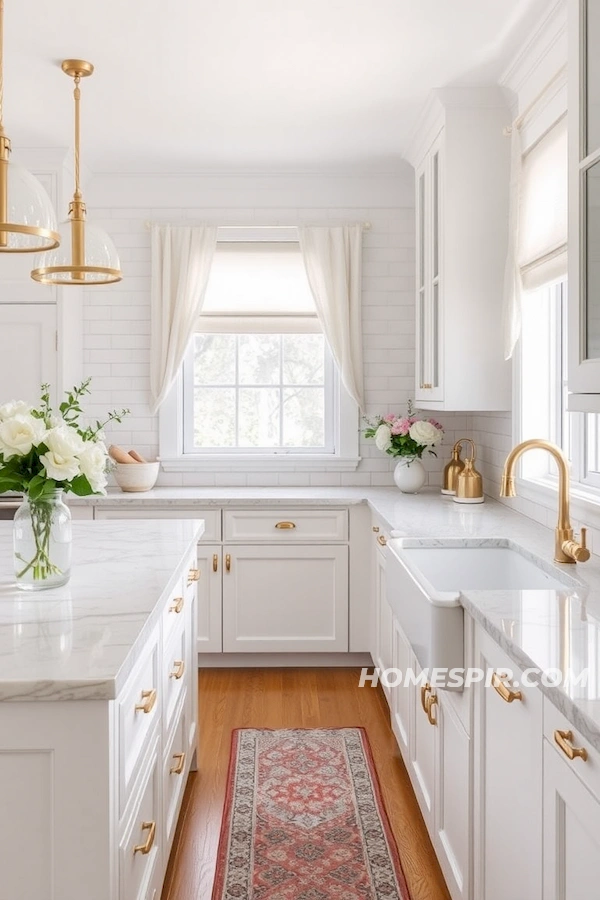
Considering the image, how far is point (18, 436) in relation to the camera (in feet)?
5.81

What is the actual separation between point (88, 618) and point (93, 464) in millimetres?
379

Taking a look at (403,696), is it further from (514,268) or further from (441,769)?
(514,268)

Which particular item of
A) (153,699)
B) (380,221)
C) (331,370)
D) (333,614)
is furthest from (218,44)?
(333,614)

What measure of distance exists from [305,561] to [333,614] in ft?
1.04

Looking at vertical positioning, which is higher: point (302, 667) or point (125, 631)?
point (125, 631)

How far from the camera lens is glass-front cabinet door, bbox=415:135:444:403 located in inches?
141

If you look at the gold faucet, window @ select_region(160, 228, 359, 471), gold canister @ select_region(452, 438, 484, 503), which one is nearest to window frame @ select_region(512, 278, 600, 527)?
the gold faucet

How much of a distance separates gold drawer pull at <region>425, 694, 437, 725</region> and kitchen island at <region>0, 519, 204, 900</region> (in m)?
0.76

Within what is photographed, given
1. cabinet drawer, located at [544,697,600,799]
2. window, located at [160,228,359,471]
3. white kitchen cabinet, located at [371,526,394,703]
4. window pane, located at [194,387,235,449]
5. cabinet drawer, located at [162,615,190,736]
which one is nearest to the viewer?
cabinet drawer, located at [544,697,600,799]

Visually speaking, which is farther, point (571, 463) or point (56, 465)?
point (571, 463)

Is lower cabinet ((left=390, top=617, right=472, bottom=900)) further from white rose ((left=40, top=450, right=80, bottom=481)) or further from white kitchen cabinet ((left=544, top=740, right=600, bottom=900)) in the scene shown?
white rose ((left=40, top=450, right=80, bottom=481))

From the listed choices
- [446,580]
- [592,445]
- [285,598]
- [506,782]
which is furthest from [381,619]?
[506,782]

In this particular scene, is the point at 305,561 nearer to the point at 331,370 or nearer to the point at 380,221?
the point at 331,370

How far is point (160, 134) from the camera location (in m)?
3.86
